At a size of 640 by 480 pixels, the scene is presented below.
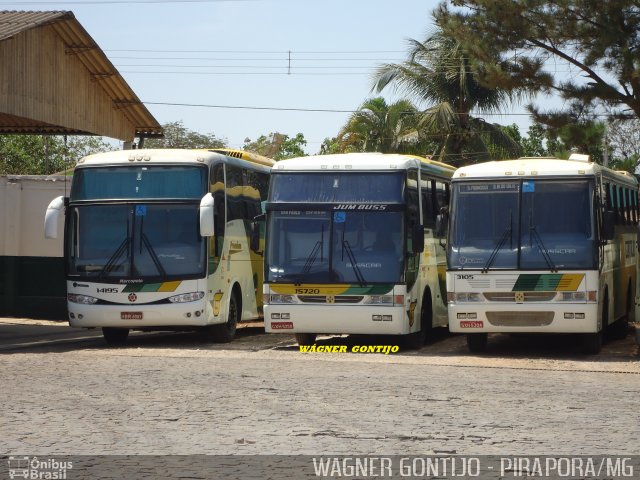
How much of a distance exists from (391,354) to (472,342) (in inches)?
54.6

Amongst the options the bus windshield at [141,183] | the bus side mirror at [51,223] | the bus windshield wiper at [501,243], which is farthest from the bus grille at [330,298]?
the bus side mirror at [51,223]

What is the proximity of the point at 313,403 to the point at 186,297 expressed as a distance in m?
8.21

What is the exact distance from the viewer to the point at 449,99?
4084 cm

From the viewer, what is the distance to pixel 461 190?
65.4 feet

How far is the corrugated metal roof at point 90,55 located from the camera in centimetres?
2599

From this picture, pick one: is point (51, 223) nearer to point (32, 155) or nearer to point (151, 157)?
point (151, 157)

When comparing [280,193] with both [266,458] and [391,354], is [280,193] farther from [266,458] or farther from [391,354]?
[266,458]

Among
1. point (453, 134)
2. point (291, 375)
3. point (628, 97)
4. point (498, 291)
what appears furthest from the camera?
point (453, 134)

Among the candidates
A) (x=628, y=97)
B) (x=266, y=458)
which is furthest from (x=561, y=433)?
(x=628, y=97)

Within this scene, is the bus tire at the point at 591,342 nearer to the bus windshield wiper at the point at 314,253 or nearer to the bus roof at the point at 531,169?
the bus roof at the point at 531,169

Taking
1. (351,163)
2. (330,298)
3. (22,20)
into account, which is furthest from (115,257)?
(22,20)

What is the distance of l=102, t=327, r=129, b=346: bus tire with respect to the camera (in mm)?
22142

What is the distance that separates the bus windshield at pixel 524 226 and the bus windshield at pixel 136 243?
439 cm

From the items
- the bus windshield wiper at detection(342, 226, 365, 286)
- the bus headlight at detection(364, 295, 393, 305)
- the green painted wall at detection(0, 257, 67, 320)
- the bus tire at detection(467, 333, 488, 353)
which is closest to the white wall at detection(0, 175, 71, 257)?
the green painted wall at detection(0, 257, 67, 320)
